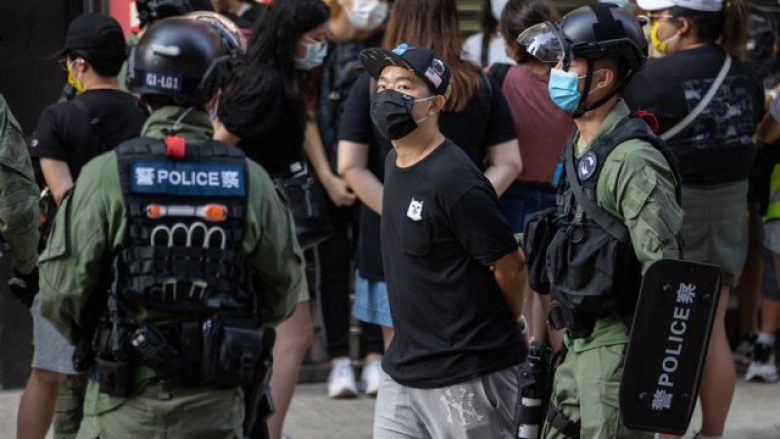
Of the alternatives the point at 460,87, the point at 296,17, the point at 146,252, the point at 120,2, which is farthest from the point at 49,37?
the point at 146,252

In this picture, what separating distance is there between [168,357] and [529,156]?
299 cm

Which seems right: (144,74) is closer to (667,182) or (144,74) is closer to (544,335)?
(667,182)

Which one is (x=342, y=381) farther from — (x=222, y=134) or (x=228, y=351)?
(x=228, y=351)

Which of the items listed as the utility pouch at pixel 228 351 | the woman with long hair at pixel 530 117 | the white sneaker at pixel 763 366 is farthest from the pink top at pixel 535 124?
the utility pouch at pixel 228 351

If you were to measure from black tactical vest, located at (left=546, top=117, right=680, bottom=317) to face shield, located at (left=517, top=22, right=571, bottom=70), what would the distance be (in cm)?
30

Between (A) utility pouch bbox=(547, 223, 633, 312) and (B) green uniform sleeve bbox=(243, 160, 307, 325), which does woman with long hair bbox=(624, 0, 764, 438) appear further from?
(B) green uniform sleeve bbox=(243, 160, 307, 325)

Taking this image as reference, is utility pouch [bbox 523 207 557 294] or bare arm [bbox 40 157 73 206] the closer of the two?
utility pouch [bbox 523 207 557 294]

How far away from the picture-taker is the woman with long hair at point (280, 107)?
21.5 feet

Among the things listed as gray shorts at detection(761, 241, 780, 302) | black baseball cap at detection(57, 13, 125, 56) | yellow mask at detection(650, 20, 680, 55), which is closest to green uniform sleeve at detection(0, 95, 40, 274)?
→ black baseball cap at detection(57, 13, 125, 56)

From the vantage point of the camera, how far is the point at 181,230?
427 cm

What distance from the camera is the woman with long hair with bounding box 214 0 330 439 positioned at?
21.5 ft

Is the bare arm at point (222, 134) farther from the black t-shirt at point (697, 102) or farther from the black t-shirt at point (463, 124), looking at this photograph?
the black t-shirt at point (697, 102)

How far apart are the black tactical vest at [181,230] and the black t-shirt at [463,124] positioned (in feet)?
7.14

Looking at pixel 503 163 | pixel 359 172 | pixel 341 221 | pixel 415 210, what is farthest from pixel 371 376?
pixel 415 210
